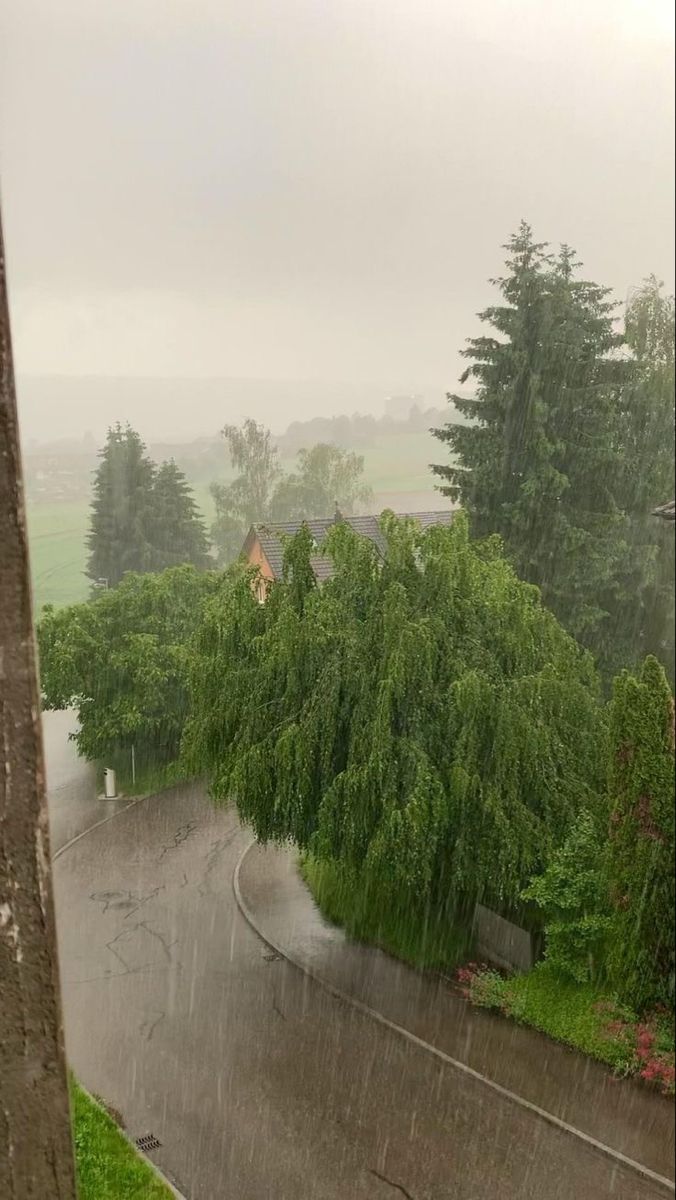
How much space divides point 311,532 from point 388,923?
3.34ft

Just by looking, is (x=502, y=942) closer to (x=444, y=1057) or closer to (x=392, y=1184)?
(x=444, y=1057)

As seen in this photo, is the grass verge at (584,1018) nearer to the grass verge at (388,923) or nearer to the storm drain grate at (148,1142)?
the grass verge at (388,923)

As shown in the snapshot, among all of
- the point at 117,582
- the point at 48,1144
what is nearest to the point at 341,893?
the point at 117,582

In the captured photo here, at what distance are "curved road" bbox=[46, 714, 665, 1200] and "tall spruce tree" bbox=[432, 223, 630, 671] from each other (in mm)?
1017

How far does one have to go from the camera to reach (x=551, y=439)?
2564 mm

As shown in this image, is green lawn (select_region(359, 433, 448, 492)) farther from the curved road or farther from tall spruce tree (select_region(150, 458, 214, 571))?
the curved road

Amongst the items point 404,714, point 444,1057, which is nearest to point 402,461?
point 404,714

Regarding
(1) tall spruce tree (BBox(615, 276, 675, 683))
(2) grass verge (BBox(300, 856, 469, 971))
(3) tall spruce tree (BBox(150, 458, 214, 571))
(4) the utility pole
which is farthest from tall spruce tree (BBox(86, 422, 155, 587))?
(4) the utility pole

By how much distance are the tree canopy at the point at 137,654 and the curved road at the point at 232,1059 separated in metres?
0.19

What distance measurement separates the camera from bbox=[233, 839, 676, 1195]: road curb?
139cm

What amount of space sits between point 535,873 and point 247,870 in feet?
2.49

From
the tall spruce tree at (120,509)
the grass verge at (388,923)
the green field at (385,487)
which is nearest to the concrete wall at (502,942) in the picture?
the grass verge at (388,923)

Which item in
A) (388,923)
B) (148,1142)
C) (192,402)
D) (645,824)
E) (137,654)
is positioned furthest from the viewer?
(137,654)

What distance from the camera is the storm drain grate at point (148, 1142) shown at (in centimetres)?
175
